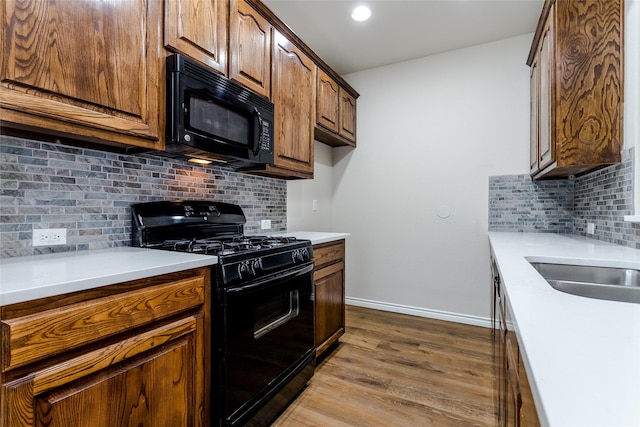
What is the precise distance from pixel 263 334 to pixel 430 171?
2328 mm

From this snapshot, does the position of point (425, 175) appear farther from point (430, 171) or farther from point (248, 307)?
point (248, 307)

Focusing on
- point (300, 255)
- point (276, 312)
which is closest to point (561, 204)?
point (300, 255)

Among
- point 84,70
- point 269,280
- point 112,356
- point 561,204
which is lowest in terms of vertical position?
point 112,356

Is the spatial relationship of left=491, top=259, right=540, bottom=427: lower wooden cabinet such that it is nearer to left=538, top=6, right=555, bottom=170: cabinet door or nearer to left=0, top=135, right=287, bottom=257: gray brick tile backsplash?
left=538, top=6, right=555, bottom=170: cabinet door

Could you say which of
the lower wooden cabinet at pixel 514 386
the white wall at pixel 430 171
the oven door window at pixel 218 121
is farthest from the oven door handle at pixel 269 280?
the white wall at pixel 430 171

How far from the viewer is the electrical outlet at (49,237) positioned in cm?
126

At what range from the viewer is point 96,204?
1.45m

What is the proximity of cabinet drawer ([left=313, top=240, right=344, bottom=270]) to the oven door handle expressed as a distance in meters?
0.20

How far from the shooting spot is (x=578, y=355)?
44cm

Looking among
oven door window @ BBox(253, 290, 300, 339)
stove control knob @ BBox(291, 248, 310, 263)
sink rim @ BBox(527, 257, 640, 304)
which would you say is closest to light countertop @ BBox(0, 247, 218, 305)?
oven door window @ BBox(253, 290, 300, 339)

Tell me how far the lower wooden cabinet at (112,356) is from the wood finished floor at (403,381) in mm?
729

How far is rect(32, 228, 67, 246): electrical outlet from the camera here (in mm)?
1256

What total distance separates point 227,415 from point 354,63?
3225mm

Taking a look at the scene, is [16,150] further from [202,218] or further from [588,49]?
[588,49]
